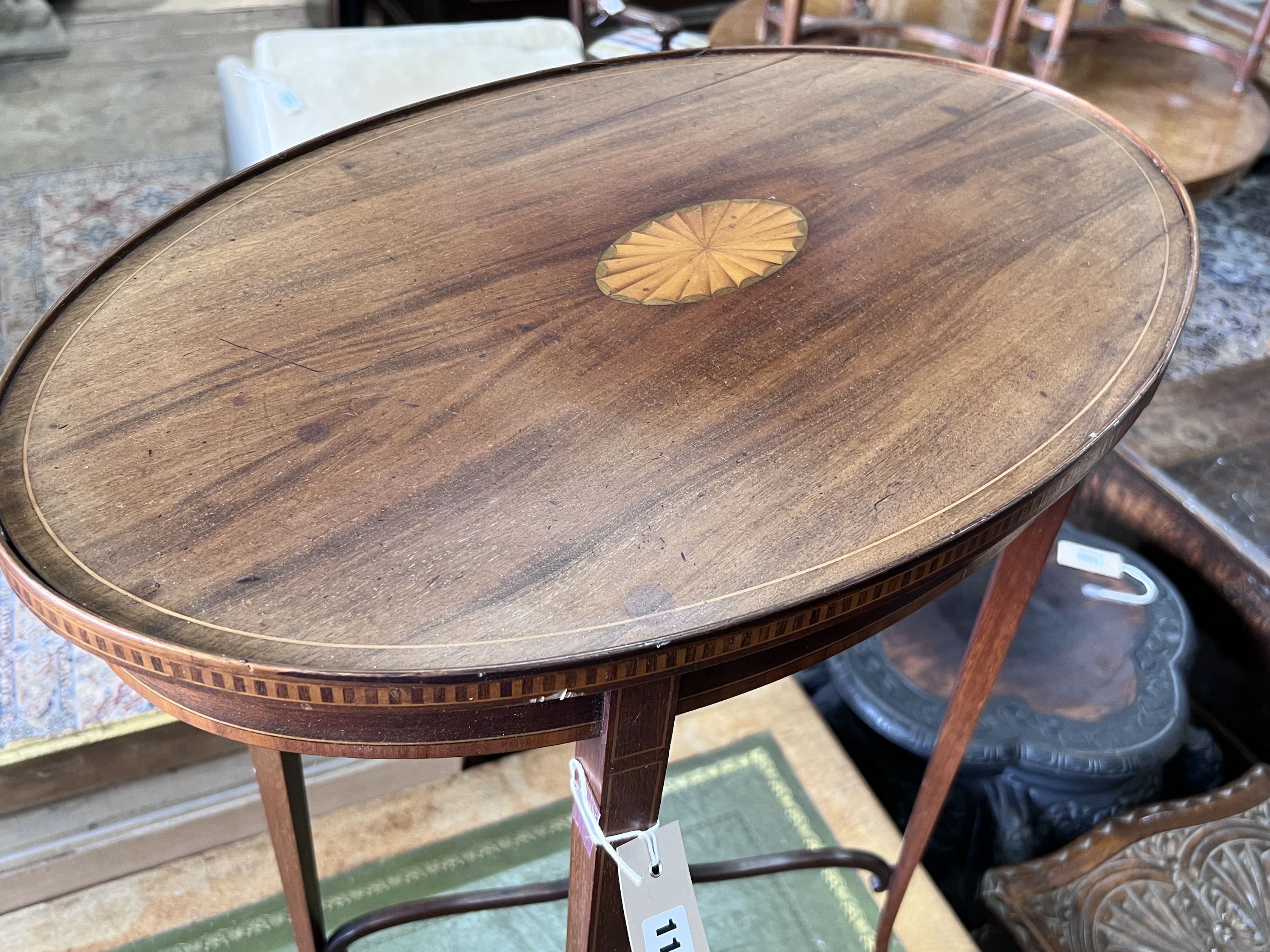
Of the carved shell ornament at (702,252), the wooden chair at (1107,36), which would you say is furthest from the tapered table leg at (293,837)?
the wooden chair at (1107,36)

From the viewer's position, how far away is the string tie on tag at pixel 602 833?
61 cm

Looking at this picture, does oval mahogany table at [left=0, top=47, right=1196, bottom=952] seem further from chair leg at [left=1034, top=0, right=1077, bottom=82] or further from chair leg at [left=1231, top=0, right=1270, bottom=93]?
chair leg at [left=1231, top=0, right=1270, bottom=93]

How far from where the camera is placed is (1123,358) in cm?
69

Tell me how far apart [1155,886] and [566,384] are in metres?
1.00

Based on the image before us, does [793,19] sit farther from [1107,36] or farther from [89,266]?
[89,266]

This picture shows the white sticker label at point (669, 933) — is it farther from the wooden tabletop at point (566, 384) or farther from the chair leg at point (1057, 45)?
the chair leg at point (1057, 45)

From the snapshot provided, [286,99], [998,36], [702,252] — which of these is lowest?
[286,99]

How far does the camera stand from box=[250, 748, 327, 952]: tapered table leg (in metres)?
0.85

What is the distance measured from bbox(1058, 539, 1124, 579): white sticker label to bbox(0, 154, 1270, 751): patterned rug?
23.3 inches

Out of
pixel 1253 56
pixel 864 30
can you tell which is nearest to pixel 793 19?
pixel 864 30

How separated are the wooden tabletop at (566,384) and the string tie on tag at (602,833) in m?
0.14

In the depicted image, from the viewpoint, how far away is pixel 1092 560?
1449 millimetres

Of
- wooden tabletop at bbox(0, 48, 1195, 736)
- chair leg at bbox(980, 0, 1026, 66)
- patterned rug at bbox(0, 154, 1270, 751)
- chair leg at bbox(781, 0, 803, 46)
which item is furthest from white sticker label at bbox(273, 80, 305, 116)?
chair leg at bbox(980, 0, 1026, 66)

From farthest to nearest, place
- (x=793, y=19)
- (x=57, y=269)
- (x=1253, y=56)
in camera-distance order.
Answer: (x=1253, y=56)
(x=793, y=19)
(x=57, y=269)
